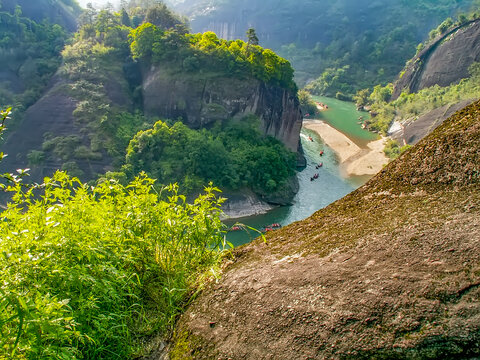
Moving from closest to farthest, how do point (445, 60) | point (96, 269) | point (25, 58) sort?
point (96, 269) → point (25, 58) → point (445, 60)

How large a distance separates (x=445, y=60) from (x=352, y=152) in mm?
31070

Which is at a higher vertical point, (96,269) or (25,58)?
(25,58)

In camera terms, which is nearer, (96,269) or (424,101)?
(96,269)

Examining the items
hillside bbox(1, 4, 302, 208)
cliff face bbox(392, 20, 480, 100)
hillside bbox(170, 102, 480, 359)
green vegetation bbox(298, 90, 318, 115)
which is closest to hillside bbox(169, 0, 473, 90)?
cliff face bbox(392, 20, 480, 100)

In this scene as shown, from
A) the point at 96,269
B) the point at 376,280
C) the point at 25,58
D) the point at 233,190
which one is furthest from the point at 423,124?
the point at 25,58

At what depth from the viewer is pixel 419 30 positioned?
333ft

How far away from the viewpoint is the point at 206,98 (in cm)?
3681

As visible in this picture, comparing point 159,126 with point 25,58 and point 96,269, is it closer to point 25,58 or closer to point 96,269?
point 25,58

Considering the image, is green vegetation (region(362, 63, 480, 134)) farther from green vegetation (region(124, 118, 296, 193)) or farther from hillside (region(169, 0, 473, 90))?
green vegetation (region(124, 118, 296, 193))

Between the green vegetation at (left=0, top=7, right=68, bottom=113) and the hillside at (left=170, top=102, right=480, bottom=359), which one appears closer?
the hillside at (left=170, top=102, right=480, bottom=359)

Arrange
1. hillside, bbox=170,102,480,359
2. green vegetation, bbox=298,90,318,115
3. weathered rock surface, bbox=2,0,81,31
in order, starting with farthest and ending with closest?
green vegetation, bbox=298,90,318,115, weathered rock surface, bbox=2,0,81,31, hillside, bbox=170,102,480,359

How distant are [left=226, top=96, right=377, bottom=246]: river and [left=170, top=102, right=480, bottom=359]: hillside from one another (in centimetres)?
1388

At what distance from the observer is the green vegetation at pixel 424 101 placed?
5053 centimetres

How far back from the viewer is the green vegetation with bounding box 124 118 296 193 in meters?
30.5
